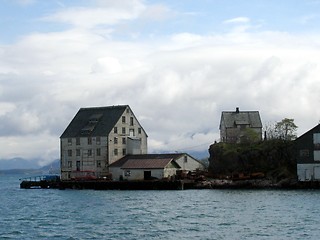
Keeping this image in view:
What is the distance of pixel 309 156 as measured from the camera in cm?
7894

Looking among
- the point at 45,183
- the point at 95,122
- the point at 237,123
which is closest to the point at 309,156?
the point at 237,123

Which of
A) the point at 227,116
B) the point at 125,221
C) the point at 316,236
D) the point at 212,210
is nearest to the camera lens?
the point at 316,236

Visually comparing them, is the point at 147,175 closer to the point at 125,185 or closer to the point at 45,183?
the point at 125,185

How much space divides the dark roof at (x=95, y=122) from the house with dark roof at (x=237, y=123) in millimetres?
16942

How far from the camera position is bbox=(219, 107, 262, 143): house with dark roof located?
101 m

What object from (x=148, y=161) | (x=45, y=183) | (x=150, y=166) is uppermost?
(x=148, y=161)

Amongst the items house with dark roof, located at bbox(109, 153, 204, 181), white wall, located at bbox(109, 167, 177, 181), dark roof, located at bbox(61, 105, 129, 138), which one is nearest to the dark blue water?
white wall, located at bbox(109, 167, 177, 181)

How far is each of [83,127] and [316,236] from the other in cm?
6456

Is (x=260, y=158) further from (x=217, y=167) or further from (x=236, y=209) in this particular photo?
(x=236, y=209)

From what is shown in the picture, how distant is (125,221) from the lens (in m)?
44.0

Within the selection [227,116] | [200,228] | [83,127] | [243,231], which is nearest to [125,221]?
[200,228]

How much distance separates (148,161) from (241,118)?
2221cm

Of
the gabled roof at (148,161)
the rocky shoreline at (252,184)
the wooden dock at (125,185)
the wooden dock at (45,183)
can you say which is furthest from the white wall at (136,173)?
the wooden dock at (45,183)

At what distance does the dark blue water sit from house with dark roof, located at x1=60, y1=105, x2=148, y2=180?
1058 inches
